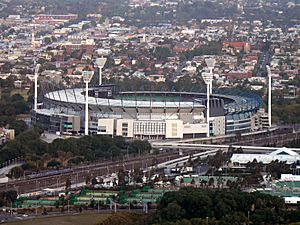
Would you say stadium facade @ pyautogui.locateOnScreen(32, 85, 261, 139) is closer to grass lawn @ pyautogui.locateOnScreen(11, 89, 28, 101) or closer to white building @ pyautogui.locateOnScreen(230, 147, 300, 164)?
white building @ pyautogui.locateOnScreen(230, 147, 300, 164)

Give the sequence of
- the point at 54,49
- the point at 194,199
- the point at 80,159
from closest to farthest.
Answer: the point at 194,199 → the point at 80,159 → the point at 54,49

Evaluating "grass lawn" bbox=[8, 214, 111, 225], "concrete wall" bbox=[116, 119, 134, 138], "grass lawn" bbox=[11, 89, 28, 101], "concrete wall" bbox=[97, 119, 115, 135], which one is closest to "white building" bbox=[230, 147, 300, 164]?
"concrete wall" bbox=[116, 119, 134, 138]

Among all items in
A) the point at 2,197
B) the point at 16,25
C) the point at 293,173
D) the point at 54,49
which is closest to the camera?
the point at 2,197

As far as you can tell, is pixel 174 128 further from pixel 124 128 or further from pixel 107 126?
pixel 107 126

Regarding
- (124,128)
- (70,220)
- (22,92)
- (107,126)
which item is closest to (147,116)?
(124,128)

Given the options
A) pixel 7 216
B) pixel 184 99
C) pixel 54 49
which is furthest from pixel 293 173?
pixel 54 49

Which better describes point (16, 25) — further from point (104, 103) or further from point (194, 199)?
point (194, 199)
